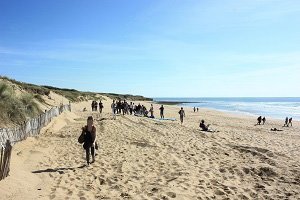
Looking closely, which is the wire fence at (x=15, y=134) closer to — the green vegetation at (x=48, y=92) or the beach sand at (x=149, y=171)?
the beach sand at (x=149, y=171)

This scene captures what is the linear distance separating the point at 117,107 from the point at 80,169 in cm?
2554

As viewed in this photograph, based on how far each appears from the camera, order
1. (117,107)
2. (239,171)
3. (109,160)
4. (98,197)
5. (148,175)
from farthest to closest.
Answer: (117,107)
(109,160)
(239,171)
(148,175)
(98,197)

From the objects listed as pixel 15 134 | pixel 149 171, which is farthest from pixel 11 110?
pixel 149 171

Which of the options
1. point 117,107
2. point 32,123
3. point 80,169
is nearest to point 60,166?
point 80,169

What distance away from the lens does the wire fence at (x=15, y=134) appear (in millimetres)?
8402

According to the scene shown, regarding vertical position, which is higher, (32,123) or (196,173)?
(32,123)

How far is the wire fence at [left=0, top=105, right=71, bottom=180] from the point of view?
27.6 feet

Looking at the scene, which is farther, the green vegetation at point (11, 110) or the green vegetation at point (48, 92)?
the green vegetation at point (48, 92)

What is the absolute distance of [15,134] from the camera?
13.0 m

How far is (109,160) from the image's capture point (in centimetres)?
1271

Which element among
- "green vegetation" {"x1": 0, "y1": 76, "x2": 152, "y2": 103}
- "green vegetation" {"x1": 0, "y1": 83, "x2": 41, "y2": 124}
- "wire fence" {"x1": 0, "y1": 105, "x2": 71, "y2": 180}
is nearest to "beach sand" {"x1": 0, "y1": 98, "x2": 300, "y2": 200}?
"wire fence" {"x1": 0, "y1": 105, "x2": 71, "y2": 180}

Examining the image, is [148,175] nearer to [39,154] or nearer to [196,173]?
[196,173]

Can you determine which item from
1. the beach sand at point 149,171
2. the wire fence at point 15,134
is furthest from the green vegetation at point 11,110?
the beach sand at point 149,171

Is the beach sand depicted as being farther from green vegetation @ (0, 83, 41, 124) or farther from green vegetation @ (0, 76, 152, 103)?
green vegetation @ (0, 76, 152, 103)
